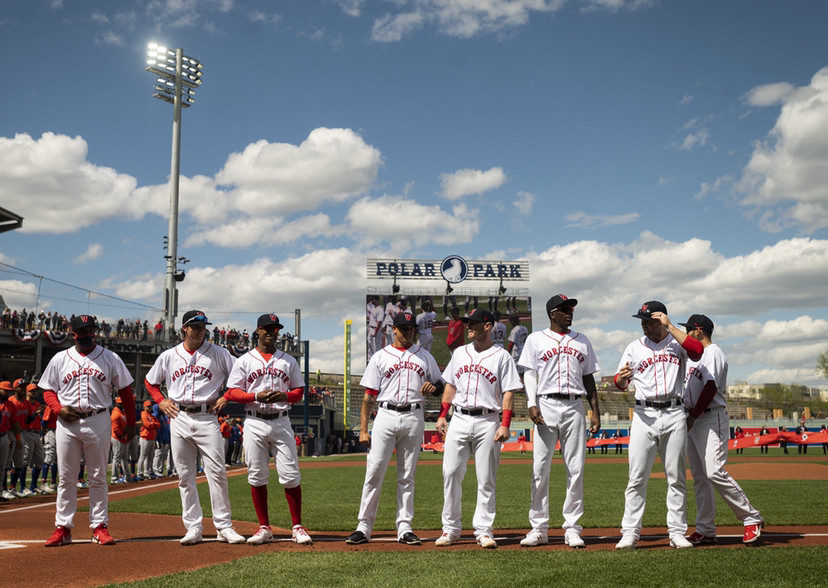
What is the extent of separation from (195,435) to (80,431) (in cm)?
111

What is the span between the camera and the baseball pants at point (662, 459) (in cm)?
619

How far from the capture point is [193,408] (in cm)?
668

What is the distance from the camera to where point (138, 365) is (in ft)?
137

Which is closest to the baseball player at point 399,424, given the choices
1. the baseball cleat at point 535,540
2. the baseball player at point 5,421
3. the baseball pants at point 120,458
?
the baseball cleat at point 535,540

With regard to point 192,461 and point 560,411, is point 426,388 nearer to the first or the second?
point 560,411

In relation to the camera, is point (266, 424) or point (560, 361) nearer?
point (560, 361)

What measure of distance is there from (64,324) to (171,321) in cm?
620

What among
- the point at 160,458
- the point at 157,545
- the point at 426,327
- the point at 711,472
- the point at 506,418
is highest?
the point at 426,327

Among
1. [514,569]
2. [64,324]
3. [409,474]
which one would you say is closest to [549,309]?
[409,474]

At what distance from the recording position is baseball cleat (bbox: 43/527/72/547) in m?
6.65

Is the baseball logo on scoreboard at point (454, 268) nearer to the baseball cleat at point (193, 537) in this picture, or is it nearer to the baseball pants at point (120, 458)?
the baseball pants at point (120, 458)

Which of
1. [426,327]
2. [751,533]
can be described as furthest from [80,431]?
[426,327]

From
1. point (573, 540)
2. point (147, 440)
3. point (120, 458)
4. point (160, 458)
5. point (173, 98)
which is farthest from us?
point (173, 98)

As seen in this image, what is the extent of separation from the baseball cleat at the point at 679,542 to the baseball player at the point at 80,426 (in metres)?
4.83
